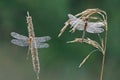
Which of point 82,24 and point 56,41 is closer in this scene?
point 82,24

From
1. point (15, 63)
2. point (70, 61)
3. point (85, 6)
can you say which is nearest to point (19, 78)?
point (15, 63)

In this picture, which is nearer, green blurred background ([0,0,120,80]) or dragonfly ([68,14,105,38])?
dragonfly ([68,14,105,38])

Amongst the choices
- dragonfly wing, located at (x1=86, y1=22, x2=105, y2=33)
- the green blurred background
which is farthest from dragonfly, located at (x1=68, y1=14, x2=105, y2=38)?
the green blurred background

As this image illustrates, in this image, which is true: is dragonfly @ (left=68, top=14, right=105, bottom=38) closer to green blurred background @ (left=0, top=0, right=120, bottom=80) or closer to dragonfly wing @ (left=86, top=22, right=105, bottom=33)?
dragonfly wing @ (left=86, top=22, right=105, bottom=33)

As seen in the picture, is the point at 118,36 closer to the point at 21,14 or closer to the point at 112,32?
the point at 112,32

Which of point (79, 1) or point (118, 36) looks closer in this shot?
point (118, 36)

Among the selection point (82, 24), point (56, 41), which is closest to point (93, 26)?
point (82, 24)

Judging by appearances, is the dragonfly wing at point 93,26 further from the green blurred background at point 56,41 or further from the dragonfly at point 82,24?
the green blurred background at point 56,41

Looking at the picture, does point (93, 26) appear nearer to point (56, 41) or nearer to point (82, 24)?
point (82, 24)
